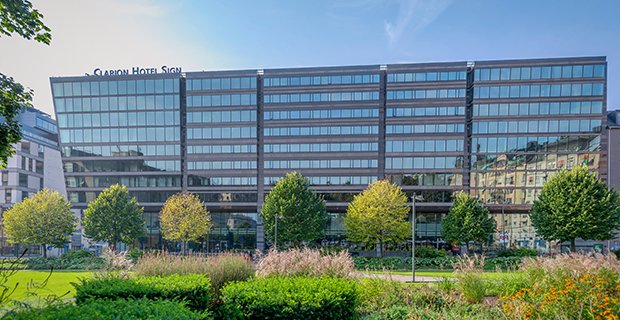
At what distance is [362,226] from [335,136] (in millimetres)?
18043

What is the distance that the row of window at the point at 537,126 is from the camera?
45303 mm

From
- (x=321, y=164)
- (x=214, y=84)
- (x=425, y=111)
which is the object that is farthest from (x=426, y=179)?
(x=214, y=84)

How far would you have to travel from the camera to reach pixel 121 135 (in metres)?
51.3

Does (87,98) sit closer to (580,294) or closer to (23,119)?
(23,119)

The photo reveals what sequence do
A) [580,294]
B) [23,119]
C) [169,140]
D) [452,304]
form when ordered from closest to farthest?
[580,294] → [452,304] → [169,140] → [23,119]

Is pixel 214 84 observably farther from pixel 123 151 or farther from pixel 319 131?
pixel 319 131

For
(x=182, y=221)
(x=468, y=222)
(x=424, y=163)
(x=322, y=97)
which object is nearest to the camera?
(x=468, y=222)

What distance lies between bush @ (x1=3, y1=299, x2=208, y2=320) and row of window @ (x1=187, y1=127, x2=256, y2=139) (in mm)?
44885

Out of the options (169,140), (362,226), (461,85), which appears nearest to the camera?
(362,226)

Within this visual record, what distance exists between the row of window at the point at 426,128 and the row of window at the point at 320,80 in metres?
7.96

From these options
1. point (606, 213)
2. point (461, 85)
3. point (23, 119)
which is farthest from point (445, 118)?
point (23, 119)

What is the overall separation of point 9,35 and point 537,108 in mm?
56309

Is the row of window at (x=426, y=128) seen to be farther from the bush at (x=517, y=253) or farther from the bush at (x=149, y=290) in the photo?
the bush at (x=149, y=290)

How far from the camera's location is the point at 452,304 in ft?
34.9
